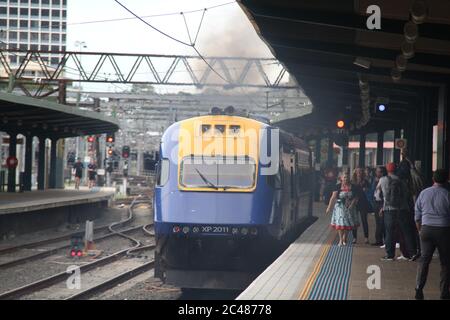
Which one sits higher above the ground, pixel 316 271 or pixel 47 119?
pixel 47 119

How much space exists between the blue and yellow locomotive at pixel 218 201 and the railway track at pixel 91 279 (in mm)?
2101

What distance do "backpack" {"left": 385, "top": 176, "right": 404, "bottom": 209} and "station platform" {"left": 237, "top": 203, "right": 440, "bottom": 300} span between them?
107cm

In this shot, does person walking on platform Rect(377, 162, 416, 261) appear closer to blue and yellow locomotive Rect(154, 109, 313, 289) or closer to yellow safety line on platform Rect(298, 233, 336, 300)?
yellow safety line on platform Rect(298, 233, 336, 300)

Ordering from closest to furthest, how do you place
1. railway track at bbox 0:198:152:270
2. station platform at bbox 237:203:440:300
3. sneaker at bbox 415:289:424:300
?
sneaker at bbox 415:289:424:300 → station platform at bbox 237:203:440:300 → railway track at bbox 0:198:152:270

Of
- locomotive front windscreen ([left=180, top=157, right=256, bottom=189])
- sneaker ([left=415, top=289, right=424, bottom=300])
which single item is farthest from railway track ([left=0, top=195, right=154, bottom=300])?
sneaker ([left=415, top=289, right=424, bottom=300])

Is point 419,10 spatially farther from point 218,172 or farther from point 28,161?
point 28,161

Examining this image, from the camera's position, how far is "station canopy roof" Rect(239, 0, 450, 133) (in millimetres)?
11938

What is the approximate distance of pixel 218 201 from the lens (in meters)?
13.0

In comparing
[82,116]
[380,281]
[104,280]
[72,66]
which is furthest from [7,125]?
[380,281]

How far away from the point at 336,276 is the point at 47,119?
65.1 feet

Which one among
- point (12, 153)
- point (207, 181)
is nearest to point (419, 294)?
point (207, 181)

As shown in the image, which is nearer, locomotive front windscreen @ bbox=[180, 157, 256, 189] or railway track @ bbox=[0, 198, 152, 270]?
locomotive front windscreen @ bbox=[180, 157, 256, 189]

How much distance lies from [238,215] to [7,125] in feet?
61.8

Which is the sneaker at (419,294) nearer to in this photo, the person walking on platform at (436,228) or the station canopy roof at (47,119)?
the person walking on platform at (436,228)
